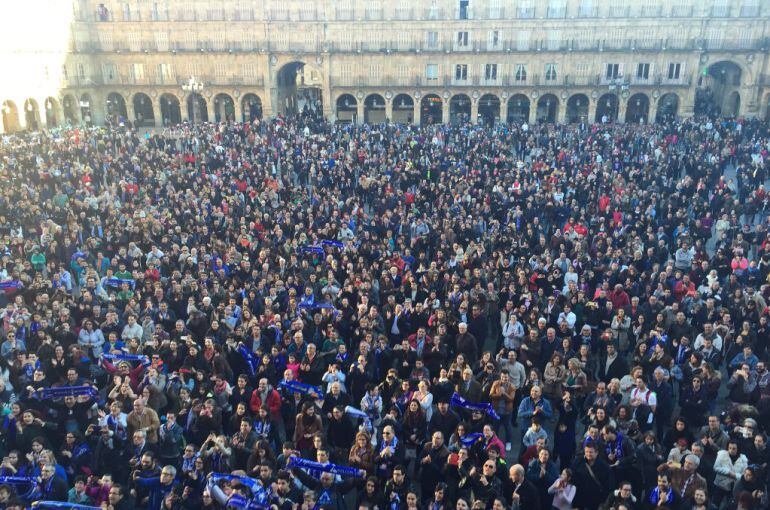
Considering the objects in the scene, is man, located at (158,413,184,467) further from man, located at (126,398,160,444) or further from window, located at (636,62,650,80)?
window, located at (636,62,650,80)

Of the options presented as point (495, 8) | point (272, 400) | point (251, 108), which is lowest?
point (272, 400)

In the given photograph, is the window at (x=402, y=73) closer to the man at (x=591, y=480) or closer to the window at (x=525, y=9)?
the window at (x=525, y=9)

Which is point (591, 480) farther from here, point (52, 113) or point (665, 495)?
point (52, 113)

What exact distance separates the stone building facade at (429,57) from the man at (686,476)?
1392 inches

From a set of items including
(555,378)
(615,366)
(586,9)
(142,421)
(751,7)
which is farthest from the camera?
(586,9)

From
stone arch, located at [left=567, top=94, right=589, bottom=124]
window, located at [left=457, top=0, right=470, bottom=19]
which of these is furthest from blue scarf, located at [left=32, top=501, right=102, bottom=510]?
stone arch, located at [left=567, top=94, right=589, bottom=124]

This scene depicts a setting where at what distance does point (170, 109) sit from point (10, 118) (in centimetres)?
1106

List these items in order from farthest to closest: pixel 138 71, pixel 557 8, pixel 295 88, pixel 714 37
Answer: pixel 295 88, pixel 138 71, pixel 557 8, pixel 714 37

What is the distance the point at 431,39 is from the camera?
4138cm

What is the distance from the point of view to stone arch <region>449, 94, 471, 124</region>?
146 feet

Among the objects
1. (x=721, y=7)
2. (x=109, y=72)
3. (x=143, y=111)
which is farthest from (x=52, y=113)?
(x=721, y=7)

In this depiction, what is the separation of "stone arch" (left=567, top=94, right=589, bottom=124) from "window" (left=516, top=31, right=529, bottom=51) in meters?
5.59

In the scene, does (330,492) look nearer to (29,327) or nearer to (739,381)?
(739,381)

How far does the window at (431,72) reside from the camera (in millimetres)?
41844
